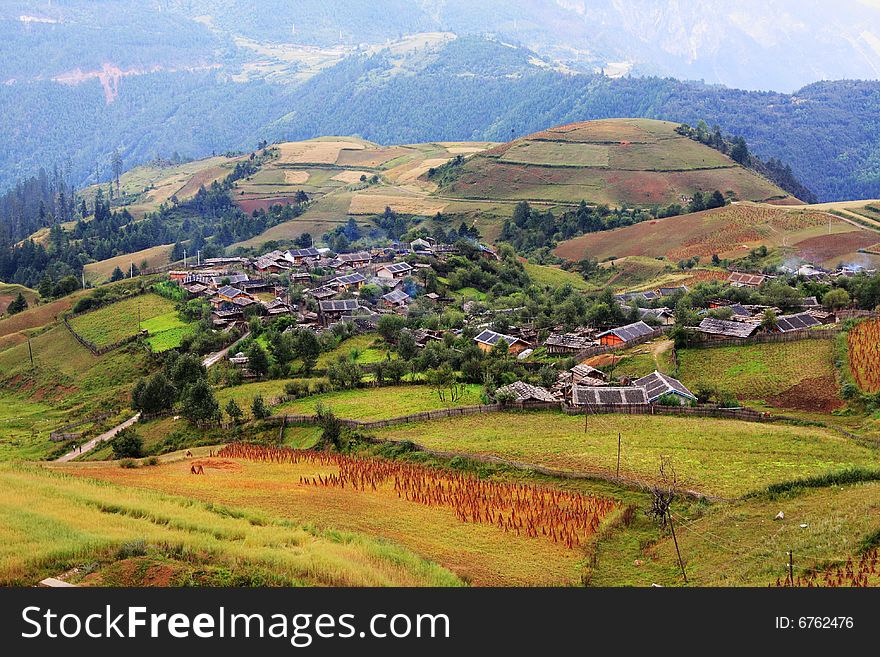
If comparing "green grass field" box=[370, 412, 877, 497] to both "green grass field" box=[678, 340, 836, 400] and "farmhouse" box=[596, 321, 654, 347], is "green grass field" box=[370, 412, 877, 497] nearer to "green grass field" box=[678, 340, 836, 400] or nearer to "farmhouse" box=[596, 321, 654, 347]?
"green grass field" box=[678, 340, 836, 400]

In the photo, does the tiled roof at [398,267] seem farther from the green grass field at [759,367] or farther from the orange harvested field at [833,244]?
the orange harvested field at [833,244]

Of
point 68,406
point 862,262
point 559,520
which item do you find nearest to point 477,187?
point 862,262

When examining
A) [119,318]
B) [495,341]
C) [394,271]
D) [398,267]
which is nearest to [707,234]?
[398,267]

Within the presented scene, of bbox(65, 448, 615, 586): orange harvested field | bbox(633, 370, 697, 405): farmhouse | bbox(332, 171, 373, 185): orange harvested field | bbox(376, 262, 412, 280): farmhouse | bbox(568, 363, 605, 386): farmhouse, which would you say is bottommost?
bbox(332, 171, 373, 185): orange harvested field

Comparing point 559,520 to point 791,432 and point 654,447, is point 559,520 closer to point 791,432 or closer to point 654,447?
point 654,447

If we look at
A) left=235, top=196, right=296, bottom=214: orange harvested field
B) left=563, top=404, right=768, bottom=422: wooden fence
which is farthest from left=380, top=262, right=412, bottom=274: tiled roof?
left=235, top=196, right=296, bottom=214: orange harvested field

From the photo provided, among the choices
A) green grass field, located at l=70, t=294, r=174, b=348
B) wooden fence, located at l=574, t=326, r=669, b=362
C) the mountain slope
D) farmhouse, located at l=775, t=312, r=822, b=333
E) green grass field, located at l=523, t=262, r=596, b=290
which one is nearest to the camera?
farmhouse, located at l=775, t=312, r=822, b=333

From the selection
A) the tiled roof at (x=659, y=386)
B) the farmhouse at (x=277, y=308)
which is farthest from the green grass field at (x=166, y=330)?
the tiled roof at (x=659, y=386)
